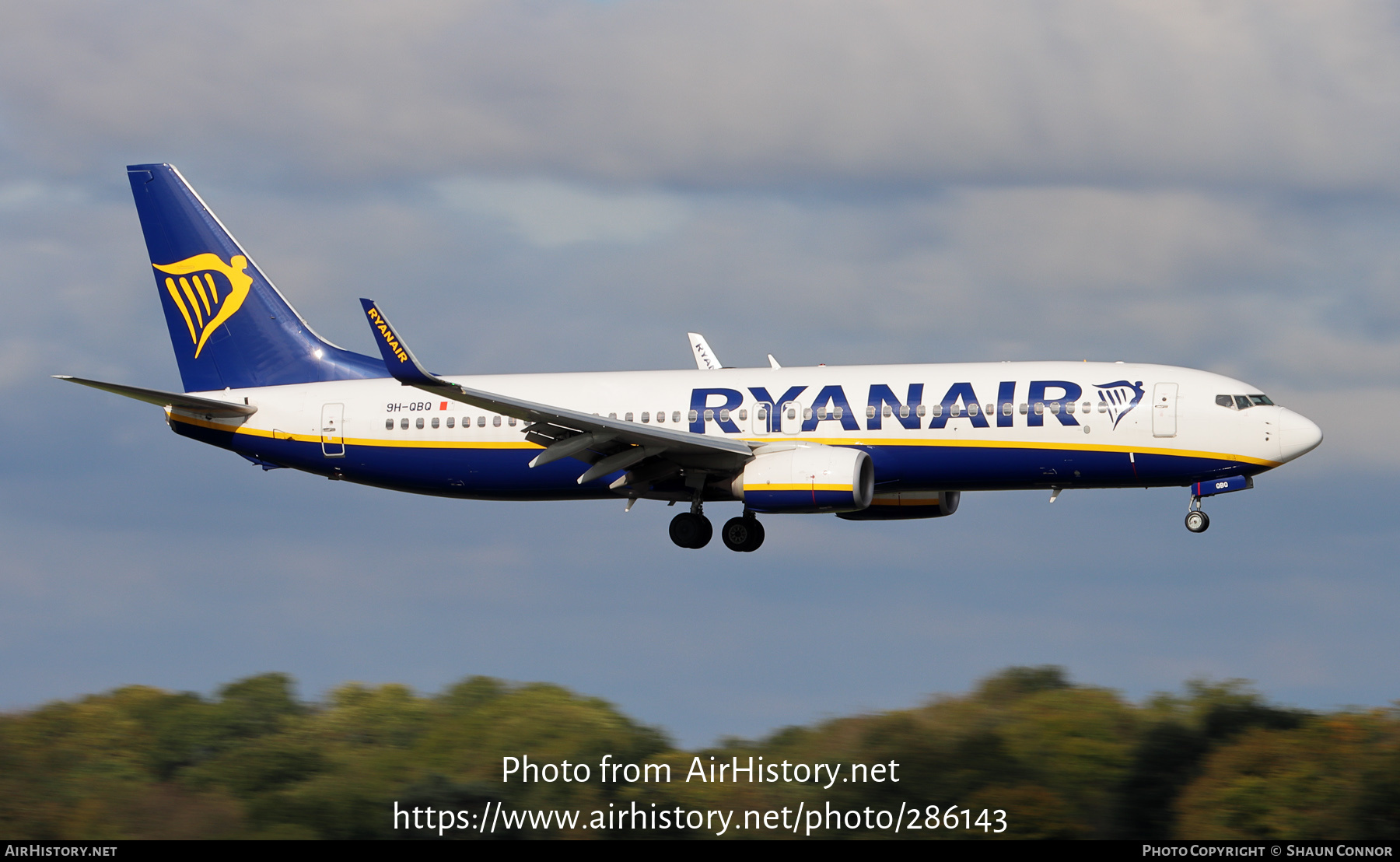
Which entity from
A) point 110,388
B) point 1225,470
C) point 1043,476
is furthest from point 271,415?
point 1225,470

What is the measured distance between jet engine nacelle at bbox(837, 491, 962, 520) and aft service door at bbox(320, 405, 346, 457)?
621 inches

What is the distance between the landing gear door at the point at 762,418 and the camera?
47.7 meters

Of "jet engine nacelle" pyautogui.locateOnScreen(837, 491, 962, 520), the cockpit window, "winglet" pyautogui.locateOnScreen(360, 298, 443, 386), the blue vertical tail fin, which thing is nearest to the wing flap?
"winglet" pyautogui.locateOnScreen(360, 298, 443, 386)

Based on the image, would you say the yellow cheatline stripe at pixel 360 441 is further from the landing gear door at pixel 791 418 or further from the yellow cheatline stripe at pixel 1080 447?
the yellow cheatline stripe at pixel 1080 447

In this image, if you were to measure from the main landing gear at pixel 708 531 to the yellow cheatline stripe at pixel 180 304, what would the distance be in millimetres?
17868

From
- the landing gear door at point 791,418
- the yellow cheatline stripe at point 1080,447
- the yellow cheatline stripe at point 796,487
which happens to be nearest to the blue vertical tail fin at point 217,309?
the landing gear door at point 791,418

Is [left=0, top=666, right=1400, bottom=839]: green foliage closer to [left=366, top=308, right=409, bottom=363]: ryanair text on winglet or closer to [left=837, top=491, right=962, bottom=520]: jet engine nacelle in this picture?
[left=837, top=491, right=962, bottom=520]: jet engine nacelle

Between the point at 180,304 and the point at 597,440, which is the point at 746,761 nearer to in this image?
the point at 597,440

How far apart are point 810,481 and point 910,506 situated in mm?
7862

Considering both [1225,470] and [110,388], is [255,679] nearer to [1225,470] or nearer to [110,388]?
[110,388]

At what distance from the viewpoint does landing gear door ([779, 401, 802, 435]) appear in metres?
47.4

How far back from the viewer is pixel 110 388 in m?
47.4

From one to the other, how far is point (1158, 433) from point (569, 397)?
17382mm

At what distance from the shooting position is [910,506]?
5216 centimetres
